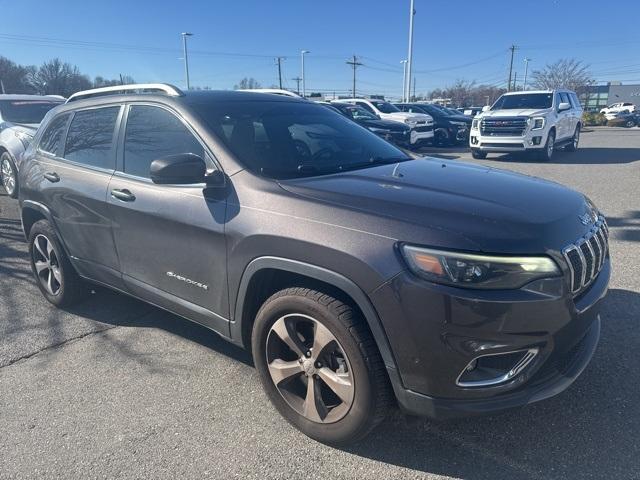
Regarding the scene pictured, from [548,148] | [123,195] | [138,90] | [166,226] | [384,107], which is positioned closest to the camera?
[166,226]

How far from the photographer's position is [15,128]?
9.09 m

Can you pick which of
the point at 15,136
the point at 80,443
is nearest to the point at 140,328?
the point at 80,443

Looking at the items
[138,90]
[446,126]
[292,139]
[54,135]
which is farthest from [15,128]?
[446,126]

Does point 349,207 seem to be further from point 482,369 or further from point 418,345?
point 482,369

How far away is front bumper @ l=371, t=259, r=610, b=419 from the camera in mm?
2059

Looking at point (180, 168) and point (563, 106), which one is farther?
point (563, 106)

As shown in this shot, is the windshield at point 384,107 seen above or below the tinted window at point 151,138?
above

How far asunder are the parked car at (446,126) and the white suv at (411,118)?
4.46 ft

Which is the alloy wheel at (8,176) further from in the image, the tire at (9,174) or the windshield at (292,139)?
the windshield at (292,139)

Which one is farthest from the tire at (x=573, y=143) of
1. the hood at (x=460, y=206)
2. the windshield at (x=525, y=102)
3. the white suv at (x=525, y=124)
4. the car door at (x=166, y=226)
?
the car door at (x=166, y=226)

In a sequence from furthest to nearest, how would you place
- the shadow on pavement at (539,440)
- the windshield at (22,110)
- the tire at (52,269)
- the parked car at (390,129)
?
1. the parked car at (390,129)
2. the windshield at (22,110)
3. the tire at (52,269)
4. the shadow on pavement at (539,440)

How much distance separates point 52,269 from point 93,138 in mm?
1303

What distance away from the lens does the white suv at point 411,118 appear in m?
17.0

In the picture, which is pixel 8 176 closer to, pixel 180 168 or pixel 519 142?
pixel 180 168
